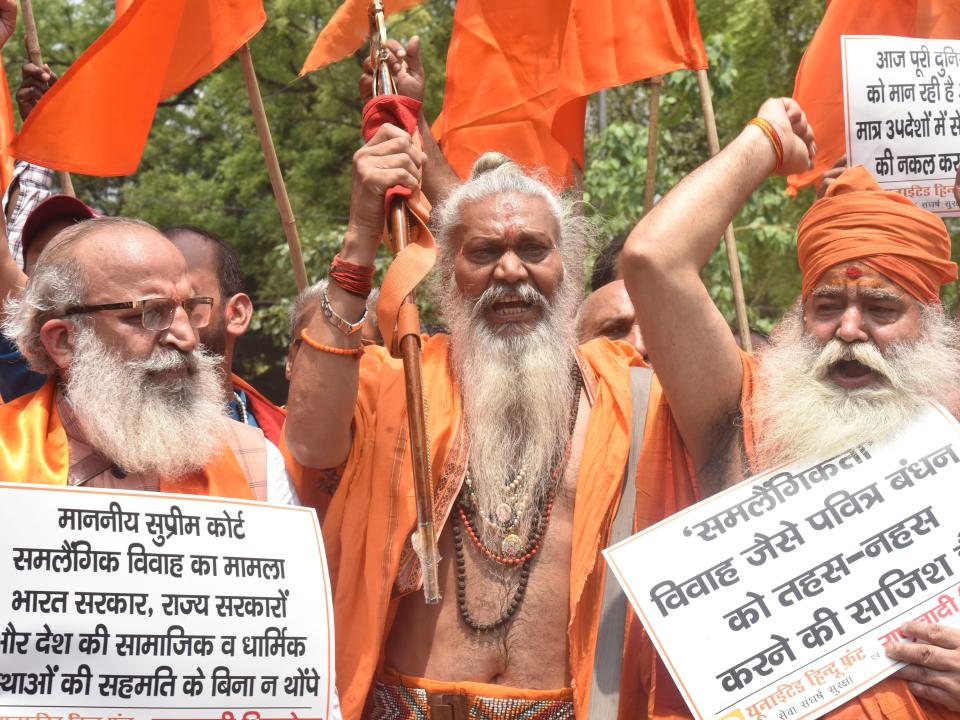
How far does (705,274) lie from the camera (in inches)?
381

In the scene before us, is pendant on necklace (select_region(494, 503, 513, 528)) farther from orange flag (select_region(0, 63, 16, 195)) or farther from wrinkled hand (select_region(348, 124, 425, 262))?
orange flag (select_region(0, 63, 16, 195))

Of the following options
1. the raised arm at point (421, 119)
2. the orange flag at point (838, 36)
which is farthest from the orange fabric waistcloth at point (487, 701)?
the orange flag at point (838, 36)

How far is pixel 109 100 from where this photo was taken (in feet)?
13.1

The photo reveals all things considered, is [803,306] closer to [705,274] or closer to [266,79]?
[705,274]

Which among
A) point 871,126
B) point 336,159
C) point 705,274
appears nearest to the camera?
point 871,126

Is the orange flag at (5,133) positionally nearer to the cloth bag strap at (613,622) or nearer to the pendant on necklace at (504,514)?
the pendant on necklace at (504,514)

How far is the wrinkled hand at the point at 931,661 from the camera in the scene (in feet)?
8.69

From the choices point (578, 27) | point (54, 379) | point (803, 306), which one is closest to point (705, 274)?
point (578, 27)

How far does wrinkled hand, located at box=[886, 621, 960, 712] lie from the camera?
265 centimetres

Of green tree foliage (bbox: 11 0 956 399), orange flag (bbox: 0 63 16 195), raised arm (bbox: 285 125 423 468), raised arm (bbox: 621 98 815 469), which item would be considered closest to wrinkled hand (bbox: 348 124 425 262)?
raised arm (bbox: 285 125 423 468)

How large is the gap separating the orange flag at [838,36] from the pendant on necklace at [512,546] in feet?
6.72

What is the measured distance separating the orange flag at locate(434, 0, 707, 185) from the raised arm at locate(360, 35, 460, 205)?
12.4 inches

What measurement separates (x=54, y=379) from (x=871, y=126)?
282cm

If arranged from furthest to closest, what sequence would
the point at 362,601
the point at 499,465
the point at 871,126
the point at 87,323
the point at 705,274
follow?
the point at 705,274 < the point at 871,126 < the point at 499,465 < the point at 362,601 < the point at 87,323
